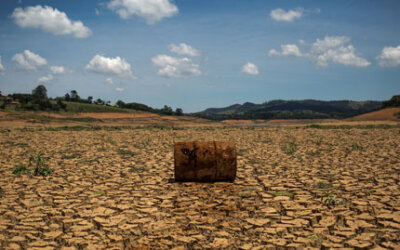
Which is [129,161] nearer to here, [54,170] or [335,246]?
[54,170]

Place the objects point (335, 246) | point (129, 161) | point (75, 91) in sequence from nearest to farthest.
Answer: point (335, 246) < point (129, 161) < point (75, 91)

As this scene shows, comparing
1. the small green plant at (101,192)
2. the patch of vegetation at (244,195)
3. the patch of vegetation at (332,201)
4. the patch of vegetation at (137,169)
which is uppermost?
the patch of vegetation at (332,201)

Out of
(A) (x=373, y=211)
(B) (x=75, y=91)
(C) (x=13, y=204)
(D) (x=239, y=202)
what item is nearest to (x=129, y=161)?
(C) (x=13, y=204)

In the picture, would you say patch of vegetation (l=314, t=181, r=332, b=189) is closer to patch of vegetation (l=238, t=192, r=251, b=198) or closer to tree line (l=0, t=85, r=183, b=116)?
patch of vegetation (l=238, t=192, r=251, b=198)

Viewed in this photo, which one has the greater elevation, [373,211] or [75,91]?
[75,91]

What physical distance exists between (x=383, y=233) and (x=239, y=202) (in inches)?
67.5

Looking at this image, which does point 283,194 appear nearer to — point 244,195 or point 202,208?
point 244,195

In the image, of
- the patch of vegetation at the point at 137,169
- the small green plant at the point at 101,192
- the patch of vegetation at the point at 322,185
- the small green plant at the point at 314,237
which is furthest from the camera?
the patch of vegetation at the point at 137,169

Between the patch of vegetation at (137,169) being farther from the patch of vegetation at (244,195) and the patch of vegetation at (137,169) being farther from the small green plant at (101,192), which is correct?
the patch of vegetation at (244,195)

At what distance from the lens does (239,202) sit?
394cm

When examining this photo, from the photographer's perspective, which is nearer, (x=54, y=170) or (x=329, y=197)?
(x=329, y=197)

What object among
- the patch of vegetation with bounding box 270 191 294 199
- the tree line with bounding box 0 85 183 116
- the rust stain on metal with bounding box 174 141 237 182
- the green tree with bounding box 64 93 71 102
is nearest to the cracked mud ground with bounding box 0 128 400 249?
the patch of vegetation with bounding box 270 191 294 199

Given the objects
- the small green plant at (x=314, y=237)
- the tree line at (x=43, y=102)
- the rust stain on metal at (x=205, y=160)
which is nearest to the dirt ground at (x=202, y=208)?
the small green plant at (x=314, y=237)

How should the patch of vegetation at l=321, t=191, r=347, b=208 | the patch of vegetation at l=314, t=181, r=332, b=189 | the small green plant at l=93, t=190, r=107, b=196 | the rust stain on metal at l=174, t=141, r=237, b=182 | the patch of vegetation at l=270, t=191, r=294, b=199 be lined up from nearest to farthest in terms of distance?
the patch of vegetation at l=321, t=191, r=347, b=208, the patch of vegetation at l=270, t=191, r=294, b=199, the small green plant at l=93, t=190, r=107, b=196, the patch of vegetation at l=314, t=181, r=332, b=189, the rust stain on metal at l=174, t=141, r=237, b=182
